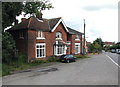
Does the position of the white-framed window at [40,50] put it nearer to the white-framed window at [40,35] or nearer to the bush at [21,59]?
the white-framed window at [40,35]

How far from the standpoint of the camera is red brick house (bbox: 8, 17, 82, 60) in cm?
2084

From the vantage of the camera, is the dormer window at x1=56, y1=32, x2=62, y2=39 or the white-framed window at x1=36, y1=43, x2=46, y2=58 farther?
the dormer window at x1=56, y1=32, x2=62, y2=39

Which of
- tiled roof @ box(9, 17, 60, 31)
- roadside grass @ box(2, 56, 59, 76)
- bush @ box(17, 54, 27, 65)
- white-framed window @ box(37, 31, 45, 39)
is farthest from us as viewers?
white-framed window @ box(37, 31, 45, 39)

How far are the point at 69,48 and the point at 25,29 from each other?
12820mm

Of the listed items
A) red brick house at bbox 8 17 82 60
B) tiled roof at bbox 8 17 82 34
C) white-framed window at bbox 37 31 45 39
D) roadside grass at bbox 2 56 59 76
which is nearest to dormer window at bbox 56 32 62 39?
red brick house at bbox 8 17 82 60

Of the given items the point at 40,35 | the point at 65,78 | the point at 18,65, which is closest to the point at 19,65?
the point at 18,65

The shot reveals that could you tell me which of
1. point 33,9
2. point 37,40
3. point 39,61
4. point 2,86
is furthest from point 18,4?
point 2,86

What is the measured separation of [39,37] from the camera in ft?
72.8

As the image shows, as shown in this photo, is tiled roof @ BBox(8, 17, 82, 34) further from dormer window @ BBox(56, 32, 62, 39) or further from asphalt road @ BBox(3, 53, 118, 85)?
asphalt road @ BBox(3, 53, 118, 85)

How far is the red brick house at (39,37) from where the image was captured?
20.8 m

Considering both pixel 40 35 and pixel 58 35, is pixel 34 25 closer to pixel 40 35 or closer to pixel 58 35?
pixel 40 35

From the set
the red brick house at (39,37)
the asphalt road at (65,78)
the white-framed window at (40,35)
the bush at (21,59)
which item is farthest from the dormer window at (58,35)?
the asphalt road at (65,78)

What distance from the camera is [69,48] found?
3075cm

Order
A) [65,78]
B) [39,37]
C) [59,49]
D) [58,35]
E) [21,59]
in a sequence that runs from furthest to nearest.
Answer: [58,35]
[59,49]
[39,37]
[21,59]
[65,78]
